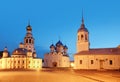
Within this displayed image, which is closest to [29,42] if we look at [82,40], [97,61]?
[82,40]

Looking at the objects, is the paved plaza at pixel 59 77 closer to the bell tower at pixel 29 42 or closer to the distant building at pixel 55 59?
the distant building at pixel 55 59

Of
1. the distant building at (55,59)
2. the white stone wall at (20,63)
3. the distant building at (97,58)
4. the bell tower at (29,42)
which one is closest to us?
the distant building at (97,58)

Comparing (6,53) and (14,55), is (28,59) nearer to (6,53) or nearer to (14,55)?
(14,55)

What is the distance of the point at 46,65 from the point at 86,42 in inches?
1393

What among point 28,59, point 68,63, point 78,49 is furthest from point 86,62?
point 68,63

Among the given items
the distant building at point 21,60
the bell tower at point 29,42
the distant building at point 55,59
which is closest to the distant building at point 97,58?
the distant building at point 21,60

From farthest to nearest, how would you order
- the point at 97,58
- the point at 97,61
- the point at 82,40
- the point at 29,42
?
1. the point at 29,42
2. the point at 82,40
3. the point at 97,61
4. the point at 97,58

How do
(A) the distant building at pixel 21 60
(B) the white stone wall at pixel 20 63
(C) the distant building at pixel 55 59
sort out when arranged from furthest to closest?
(C) the distant building at pixel 55 59, (A) the distant building at pixel 21 60, (B) the white stone wall at pixel 20 63

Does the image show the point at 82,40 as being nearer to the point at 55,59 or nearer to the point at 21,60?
the point at 21,60

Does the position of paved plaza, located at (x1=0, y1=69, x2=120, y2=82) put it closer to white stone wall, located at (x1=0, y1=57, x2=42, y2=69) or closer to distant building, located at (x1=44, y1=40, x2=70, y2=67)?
white stone wall, located at (x1=0, y1=57, x2=42, y2=69)

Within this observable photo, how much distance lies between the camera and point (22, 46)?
321ft

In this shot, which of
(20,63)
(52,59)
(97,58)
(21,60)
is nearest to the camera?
(97,58)

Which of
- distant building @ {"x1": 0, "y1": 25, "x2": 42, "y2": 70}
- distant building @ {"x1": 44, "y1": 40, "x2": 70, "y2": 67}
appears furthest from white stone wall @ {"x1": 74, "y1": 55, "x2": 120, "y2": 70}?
distant building @ {"x1": 44, "y1": 40, "x2": 70, "y2": 67}

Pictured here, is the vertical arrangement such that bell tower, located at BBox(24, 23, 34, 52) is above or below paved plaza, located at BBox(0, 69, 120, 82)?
above
